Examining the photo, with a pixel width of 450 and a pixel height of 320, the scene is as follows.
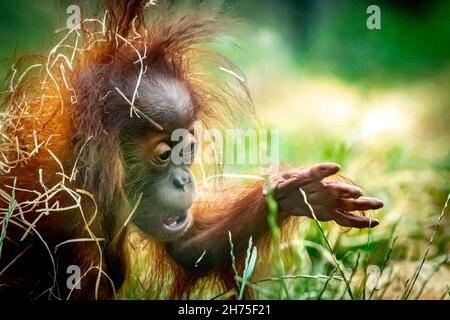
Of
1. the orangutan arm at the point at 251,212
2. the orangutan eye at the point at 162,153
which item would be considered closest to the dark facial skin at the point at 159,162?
the orangutan eye at the point at 162,153

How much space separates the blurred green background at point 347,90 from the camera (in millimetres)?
2389

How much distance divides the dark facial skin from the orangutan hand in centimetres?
30

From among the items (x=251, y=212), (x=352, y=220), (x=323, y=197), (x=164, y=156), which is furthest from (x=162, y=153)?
(x=352, y=220)

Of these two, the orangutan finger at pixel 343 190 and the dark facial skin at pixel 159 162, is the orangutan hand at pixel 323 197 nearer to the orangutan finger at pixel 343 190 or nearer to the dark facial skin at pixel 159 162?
the orangutan finger at pixel 343 190

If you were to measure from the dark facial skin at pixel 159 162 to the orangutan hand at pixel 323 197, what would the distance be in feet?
0.97

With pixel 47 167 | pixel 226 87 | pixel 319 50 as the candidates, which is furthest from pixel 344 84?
pixel 47 167

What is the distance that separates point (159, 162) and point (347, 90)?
71 centimetres

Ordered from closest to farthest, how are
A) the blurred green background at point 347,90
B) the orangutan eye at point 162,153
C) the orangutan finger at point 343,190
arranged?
the orangutan finger at point 343,190 < the orangutan eye at point 162,153 < the blurred green background at point 347,90

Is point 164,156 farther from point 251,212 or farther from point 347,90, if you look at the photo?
point 347,90

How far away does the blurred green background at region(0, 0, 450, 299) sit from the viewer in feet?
7.84

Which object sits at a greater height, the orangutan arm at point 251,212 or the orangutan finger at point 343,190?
the orangutan finger at point 343,190

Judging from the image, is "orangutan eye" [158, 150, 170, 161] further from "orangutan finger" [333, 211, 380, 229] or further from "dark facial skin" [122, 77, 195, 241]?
"orangutan finger" [333, 211, 380, 229]

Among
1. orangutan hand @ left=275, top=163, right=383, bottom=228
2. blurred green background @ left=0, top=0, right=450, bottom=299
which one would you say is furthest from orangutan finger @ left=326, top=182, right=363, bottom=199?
blurred green background @ left=0, top=0, right=450, bottom=299
